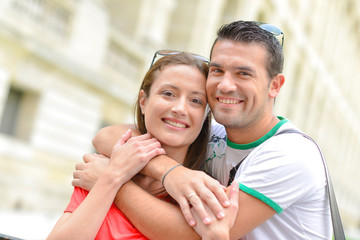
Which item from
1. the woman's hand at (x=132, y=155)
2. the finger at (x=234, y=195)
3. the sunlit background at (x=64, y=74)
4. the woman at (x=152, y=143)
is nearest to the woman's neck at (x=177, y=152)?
the woman at (x=152, y=143)

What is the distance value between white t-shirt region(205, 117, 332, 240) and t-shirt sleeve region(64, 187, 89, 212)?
764mm

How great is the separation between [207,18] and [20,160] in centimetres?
812

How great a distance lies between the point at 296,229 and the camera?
219 cm

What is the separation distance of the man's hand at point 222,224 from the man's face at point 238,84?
0.51 metres

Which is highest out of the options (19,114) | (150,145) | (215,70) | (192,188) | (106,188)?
(215,70)

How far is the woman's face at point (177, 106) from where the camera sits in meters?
2.41

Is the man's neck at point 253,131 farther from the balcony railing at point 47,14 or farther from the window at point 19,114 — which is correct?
the window at point 19,114

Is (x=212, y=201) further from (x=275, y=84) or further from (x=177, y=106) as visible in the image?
(x=275, y=84)

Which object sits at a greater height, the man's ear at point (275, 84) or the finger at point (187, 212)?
the man's ear at point (275, 84)

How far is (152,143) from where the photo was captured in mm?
2355

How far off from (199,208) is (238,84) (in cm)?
70

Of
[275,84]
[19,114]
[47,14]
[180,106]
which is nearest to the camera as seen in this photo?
[180,106]

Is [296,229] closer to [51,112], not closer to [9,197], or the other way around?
[9,197]

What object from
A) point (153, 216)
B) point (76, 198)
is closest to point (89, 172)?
point (76, 198)
